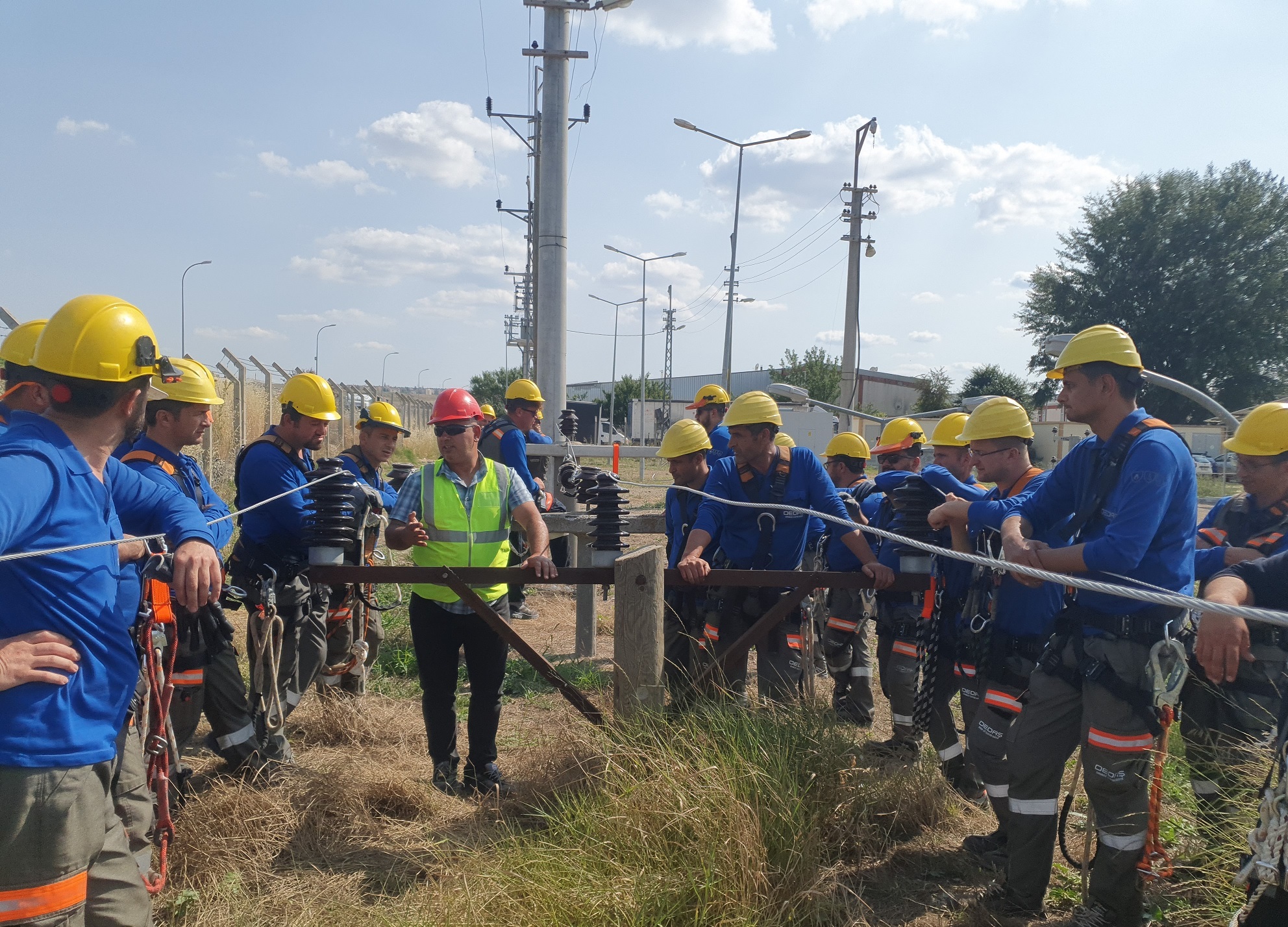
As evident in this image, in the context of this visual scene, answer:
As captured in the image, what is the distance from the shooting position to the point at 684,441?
5.48 m

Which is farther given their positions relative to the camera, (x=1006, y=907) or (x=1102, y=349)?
(x=1006, y=907)

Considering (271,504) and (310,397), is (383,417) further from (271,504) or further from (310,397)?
(271,504)

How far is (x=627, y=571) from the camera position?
3.96 metres

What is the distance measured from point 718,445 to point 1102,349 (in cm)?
413

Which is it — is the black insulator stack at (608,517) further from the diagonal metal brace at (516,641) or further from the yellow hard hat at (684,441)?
the yellow hard hat at (684,441)

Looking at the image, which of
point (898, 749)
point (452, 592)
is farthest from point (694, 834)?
point (898, 749)

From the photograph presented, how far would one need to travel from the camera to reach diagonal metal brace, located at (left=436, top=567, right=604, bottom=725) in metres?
4.10

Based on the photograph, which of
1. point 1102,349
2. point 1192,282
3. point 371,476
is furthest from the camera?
point 1192,282

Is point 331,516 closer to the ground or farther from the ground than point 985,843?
farther from the ground

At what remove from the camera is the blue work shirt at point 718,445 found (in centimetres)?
693

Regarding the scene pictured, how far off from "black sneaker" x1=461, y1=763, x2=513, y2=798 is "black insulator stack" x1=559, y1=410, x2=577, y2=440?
4591 mm

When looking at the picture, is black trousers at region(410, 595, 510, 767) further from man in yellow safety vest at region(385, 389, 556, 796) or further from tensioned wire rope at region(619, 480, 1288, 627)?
tensioned wire rope at region(619, 480, 1288, 627)

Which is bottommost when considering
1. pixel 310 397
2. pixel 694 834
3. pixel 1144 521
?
pixel 694 834

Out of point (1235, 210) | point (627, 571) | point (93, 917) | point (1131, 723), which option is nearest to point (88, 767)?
point (93, 917)
